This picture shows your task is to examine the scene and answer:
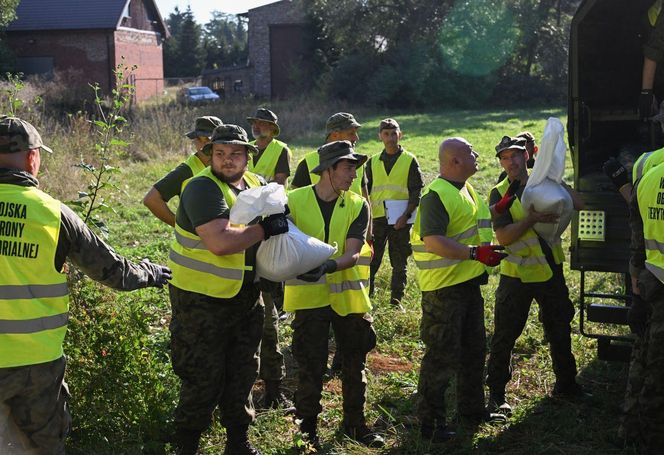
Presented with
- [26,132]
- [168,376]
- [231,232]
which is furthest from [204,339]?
[26,132]

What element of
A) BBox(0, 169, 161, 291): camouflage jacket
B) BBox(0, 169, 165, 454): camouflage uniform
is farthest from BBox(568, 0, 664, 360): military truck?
BBox(0, 169, 165, 454): camouflage uniform

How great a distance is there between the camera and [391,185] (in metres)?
8.29

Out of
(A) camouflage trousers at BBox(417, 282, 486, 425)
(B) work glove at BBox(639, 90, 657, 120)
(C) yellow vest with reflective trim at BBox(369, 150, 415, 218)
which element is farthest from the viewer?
(C) yellow vest with reflective trim at BBox(369, 150, 415, 218)

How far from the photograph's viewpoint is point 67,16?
39.9 m

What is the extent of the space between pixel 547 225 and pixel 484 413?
137 cm

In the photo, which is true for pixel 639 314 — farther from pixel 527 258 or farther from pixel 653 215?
pixel 527 258

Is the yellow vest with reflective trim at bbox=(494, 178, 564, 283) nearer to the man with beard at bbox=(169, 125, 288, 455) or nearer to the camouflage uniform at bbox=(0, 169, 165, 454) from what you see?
the man with beard at bbox=(169, 125, 288, 455)

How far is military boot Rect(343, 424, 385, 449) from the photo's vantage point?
5168mm

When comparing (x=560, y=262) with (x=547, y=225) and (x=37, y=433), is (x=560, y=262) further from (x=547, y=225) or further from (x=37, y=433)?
(x=37, y=433)

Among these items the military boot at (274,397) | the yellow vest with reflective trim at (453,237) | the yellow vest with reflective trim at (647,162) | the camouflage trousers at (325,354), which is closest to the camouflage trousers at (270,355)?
the military boot at (274,397)

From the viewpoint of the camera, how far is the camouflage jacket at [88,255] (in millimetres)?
3857

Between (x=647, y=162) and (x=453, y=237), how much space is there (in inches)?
49.1

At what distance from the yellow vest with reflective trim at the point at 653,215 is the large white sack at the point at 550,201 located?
811mm

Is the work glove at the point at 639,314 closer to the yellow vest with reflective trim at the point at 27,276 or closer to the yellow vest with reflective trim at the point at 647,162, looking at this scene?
the yellow vest with reflective trim at the point at 647,162
